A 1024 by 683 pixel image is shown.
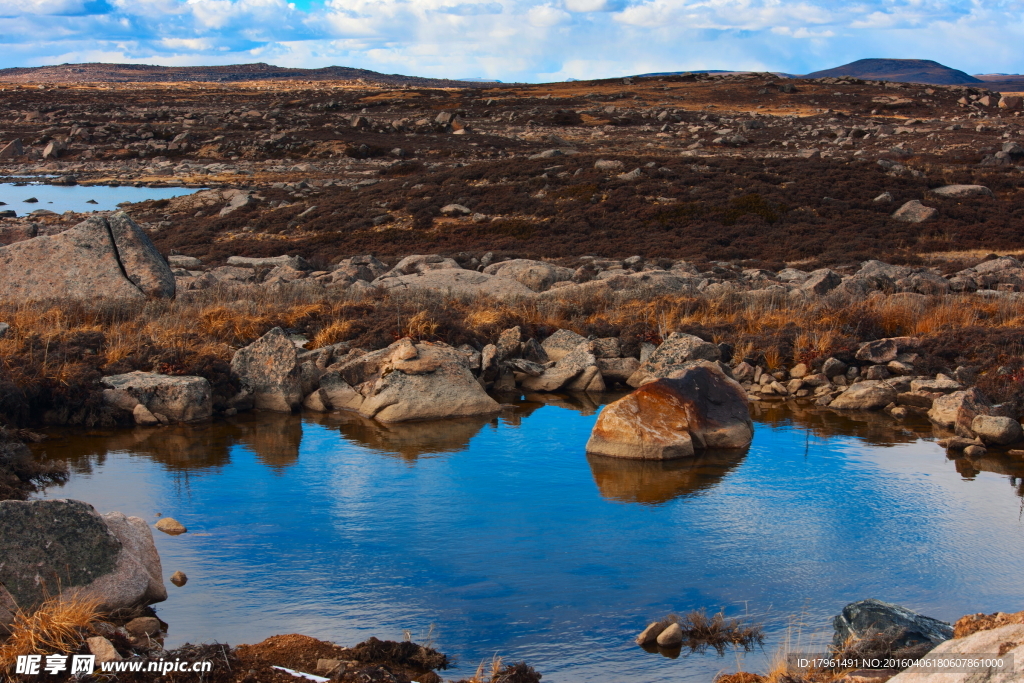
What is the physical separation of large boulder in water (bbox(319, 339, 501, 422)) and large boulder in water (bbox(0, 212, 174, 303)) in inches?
224

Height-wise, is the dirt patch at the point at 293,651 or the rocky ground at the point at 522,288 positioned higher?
the rocky ground at the point at 522,288

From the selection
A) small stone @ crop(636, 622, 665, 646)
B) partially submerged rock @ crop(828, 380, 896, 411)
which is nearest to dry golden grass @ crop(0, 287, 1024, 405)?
partially submerged rock @ crop(828, 380, 896, 411)

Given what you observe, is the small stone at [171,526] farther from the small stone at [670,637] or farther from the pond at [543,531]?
the small stone at [670,637]

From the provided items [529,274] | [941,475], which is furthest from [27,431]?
[529,274]

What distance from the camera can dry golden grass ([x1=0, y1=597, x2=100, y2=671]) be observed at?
4.59m

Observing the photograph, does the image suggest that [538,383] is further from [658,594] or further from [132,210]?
[132,210]

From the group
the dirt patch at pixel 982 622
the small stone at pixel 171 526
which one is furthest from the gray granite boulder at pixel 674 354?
the dirt patch at pixel 982 622

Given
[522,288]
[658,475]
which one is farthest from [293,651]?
[522,288]

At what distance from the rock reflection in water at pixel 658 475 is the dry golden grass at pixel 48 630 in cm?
494

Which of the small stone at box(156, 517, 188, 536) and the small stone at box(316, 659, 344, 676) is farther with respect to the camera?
the small stone at box(156, 517, 188, 536)

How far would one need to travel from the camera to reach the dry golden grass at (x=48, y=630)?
4.59 m

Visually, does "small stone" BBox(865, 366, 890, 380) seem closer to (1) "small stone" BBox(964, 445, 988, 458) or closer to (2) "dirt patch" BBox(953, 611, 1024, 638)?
(1) "small stone" BBox(964, 445, 988, 458)

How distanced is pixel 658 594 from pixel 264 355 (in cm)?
736

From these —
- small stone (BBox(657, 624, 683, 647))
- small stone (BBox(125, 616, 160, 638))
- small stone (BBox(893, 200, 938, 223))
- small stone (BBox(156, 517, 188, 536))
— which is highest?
small stone (BBox(893, 200, 938, 223))
